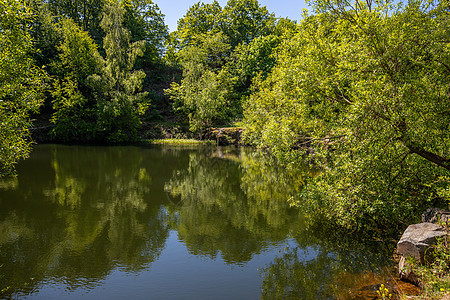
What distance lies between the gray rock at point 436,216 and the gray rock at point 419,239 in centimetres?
40

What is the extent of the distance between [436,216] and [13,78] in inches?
556

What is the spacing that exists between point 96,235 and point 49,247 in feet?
5.32

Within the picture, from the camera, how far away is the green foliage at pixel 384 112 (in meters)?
8.95

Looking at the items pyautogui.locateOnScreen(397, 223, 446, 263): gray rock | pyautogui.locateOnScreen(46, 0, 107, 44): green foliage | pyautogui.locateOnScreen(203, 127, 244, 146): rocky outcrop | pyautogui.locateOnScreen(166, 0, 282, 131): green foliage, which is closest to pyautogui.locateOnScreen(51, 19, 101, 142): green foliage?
pyautogui.locateOnScreen(46, 0, 107, 44): green foliage

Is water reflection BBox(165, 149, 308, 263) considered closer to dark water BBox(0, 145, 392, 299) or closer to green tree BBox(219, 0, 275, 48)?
dark water BBox(0, 145, 392, 299)

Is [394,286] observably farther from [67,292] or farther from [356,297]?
[67,292]

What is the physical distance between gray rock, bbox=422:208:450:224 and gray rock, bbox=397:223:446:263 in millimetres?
401

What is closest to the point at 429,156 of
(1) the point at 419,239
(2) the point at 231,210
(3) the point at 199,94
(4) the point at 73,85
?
(1) the point at 419,239

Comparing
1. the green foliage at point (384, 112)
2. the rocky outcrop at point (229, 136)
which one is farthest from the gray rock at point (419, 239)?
the rocky outcrop at point (229, 136)

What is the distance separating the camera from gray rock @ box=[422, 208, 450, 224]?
8342mm

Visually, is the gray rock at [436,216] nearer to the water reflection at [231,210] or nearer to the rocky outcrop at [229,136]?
the water reflection at [231,210]

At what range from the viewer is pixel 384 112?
913cm

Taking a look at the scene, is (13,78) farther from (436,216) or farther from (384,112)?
(436,216)

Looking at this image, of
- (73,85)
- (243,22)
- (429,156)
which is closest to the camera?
(429,156)
